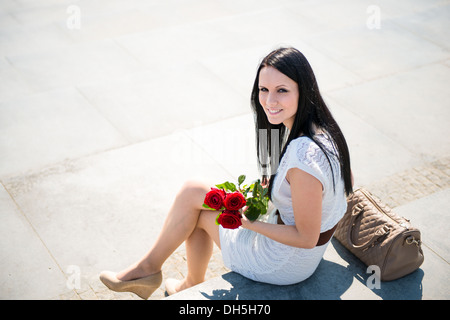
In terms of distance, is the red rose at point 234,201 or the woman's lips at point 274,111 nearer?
the red rose at point 234,201

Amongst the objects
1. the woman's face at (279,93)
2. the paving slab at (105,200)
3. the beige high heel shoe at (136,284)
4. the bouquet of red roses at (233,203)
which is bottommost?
the paving slab at (105,200)

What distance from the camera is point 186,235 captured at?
10.9ft

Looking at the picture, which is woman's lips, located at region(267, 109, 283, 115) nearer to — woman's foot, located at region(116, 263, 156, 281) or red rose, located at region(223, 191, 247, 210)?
red rose, located at region(223, 191, 247, 210)

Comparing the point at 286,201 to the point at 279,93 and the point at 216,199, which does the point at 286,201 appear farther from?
the point at 279,93

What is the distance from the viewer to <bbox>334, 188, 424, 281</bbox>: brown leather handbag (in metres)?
3.07

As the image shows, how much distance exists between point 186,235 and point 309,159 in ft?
3.47

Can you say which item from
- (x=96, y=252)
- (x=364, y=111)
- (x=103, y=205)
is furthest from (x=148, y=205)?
(x=364, y=111)

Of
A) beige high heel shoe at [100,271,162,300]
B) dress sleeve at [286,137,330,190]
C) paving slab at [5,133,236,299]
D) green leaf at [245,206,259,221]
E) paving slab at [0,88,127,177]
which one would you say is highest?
dress sleeve at [286,137,330,190]

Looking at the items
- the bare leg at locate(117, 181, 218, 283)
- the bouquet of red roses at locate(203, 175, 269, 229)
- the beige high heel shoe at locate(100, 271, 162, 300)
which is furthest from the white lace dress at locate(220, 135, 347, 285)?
the beige high heel shoe at locate(100, 271, 162, 300)

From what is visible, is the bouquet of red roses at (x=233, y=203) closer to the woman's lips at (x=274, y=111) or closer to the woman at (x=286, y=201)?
the woman at (x=286, y=201)

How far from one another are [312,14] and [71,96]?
4.27 meters

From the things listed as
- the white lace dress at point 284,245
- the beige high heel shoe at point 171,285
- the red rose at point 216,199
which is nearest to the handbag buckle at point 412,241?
the white lace dress at point 284,245

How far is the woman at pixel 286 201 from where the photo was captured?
109 inches

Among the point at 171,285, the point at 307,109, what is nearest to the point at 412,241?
the point at 307,109
